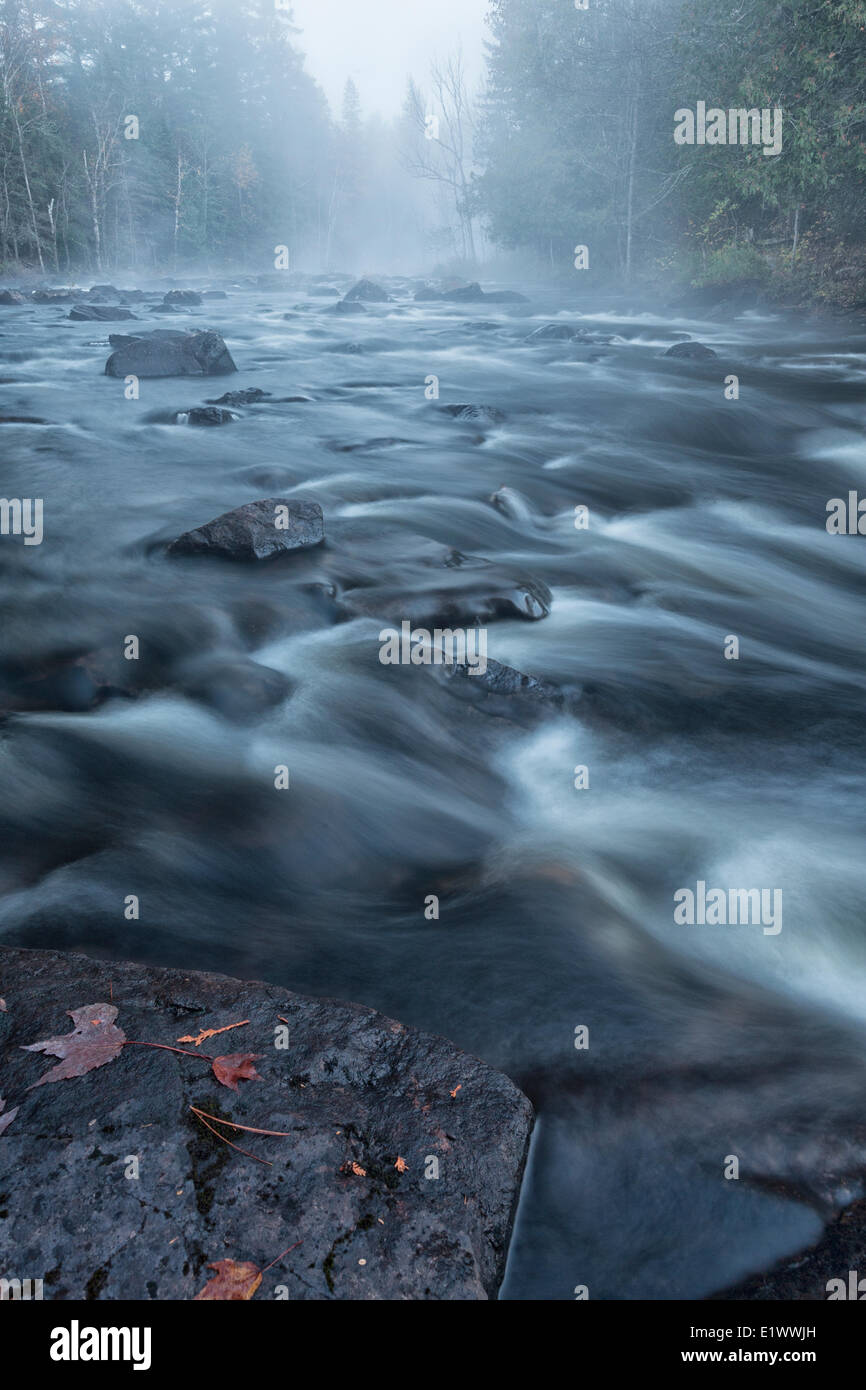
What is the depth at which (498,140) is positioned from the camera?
46312 millimetres

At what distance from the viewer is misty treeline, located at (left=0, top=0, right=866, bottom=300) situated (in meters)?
19.7

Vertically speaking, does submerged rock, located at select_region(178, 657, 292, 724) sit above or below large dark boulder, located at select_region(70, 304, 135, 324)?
below

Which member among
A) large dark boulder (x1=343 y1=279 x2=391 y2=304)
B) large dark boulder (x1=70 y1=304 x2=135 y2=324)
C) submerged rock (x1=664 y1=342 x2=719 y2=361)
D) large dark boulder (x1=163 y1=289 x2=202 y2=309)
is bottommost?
submerged rock (x1=664 y1=342 x2=719 y2=361)

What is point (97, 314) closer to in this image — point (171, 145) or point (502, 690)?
point (502, 690)

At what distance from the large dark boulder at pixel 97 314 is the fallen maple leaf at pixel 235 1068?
22.5m

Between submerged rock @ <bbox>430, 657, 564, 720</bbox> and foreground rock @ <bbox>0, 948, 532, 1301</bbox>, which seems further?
submerged rock @ <bbox>430, 657, 564, 720</bbox>

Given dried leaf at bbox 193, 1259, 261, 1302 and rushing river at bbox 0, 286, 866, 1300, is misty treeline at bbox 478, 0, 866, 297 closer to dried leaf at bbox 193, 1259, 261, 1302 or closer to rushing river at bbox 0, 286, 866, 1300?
rushing river at bbox 0, 286, 866, 1300

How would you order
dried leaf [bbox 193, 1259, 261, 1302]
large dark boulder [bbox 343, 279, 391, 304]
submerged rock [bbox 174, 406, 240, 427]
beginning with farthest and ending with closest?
1. large dark boulder [bbox 343, 279, 391, 304]
2. submerged rock [bbox 174, 406, 240, 427]
3. dried leaf [bbox 193, 1259, 261, 1302]

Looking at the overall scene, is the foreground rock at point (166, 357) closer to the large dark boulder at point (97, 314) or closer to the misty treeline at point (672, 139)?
the large dark boulder at point (97, 314)

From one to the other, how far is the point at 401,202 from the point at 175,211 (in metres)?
47.1

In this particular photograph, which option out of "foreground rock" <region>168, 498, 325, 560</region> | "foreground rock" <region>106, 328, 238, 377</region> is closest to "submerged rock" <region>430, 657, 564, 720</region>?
"foreground rock" <region>168, 498, 325, 560</region>

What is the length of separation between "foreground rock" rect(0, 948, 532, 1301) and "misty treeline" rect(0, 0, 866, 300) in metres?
20.0

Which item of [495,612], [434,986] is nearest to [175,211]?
[495,612]

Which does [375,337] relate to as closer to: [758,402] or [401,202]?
[758,402]
